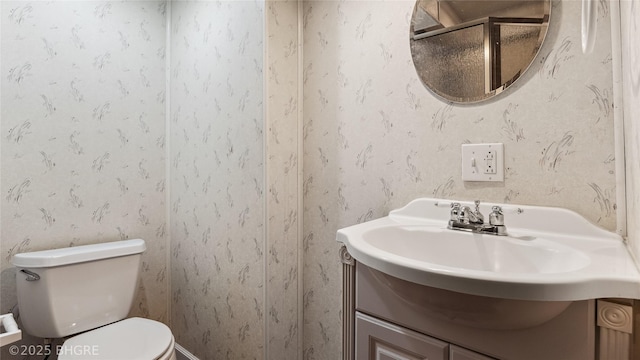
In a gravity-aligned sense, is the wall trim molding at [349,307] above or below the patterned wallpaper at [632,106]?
below

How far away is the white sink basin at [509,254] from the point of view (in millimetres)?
486

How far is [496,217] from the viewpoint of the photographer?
84 centimetres

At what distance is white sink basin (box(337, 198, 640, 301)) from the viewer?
49 cm

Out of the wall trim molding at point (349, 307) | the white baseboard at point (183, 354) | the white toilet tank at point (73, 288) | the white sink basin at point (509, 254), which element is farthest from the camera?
the white baseboard at point (183, 354)

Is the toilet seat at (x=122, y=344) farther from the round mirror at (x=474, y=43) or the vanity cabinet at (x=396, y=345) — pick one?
the round mirror at (x=474, y=43)

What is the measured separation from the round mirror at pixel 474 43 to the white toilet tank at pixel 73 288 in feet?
5.13

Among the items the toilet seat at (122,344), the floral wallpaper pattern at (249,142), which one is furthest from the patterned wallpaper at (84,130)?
the toilet seat at (122,344)

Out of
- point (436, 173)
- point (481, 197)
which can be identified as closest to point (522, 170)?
point (481, 197)

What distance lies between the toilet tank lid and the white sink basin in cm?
117

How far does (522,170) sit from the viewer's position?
0.89 m

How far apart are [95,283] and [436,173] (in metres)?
1.52

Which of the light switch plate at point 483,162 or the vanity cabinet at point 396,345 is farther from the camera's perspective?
the light switch plate at point 483,162

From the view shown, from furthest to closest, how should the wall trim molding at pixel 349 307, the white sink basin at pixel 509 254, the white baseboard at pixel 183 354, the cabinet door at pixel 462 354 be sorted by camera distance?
the white baseboard at pixel 183 354 < the wall trim molding at pixel 349 307 < the cabinet door at pixel 462 354 < the white sink basin at pixel 509 254

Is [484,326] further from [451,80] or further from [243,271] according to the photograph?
[243,271]
